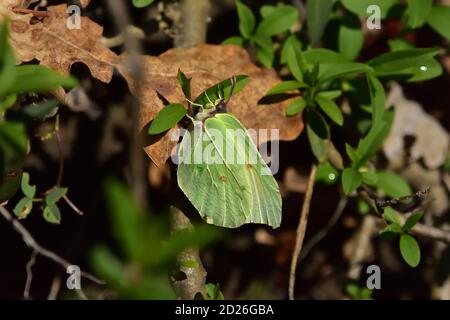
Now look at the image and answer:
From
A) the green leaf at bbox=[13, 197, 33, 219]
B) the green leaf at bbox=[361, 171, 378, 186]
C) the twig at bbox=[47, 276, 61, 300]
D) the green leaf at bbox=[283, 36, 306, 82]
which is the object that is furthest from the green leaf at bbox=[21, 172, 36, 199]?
the green leaf at bbox=[361, 171, 378, 186]

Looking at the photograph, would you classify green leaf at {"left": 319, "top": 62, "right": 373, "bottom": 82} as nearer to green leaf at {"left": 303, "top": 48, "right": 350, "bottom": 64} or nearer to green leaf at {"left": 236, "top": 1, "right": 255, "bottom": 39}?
green leaf at {"left": 303, "top": 48, "right": 350, "bottom": 64}

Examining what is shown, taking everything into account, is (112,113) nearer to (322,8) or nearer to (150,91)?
(150,91)

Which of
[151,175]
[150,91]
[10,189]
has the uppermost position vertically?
[150,91]

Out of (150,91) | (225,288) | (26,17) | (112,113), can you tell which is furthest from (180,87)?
(225,288)

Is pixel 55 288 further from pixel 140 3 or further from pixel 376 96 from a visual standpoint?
pixel 376 96

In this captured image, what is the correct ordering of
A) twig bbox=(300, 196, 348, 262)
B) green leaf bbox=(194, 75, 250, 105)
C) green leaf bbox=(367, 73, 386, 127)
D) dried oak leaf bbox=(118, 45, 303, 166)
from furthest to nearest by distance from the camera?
twig bbox=(300, 196, 348, 262) < green leaf bbox=(367, 73, 386, 127) < dried oak leaf bbox=(118, 45, 303, 166) < green leaf bbox=(194, 75, 250, 105)

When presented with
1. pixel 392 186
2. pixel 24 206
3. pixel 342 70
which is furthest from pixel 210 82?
pixel 392 186
